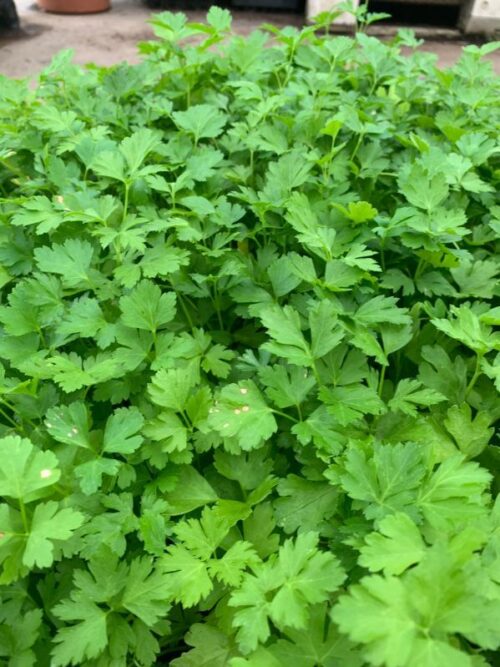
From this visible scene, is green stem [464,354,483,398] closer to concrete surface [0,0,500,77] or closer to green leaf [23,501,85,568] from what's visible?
green leaf [23,501,85,568]

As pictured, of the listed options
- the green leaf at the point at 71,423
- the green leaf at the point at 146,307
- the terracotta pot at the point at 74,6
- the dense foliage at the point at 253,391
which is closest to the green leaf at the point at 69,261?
the dense foliage at the point at 253,391

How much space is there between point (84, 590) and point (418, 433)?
54 cm

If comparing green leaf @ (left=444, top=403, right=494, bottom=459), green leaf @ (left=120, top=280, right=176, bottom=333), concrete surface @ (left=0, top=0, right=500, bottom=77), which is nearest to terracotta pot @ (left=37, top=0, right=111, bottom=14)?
concrete surface @ (left=0, top=0, right=500, bottom=77)

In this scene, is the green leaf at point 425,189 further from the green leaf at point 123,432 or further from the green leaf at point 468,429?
the green leaf at point 123,432

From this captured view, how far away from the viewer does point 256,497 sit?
85 cm

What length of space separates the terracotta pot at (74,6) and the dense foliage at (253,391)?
5540mm

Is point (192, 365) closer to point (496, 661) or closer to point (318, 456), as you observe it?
point (318, 456)

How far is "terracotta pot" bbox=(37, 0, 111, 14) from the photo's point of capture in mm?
6043

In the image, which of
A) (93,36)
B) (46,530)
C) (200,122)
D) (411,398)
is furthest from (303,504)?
(93,36)

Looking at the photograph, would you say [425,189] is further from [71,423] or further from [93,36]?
[93,36]

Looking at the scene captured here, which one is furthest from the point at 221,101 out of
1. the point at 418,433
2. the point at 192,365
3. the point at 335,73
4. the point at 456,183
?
the point at 418,433

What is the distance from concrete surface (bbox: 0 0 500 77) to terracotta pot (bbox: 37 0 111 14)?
0.08 metres

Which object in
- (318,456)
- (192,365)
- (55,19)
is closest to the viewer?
(318,456)

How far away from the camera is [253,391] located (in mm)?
898
